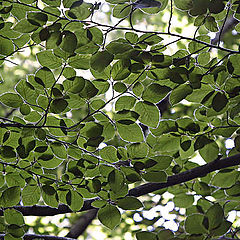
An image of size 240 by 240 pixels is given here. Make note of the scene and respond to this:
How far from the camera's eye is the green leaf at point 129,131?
1.29m

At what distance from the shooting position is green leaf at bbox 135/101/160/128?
127 centimetres

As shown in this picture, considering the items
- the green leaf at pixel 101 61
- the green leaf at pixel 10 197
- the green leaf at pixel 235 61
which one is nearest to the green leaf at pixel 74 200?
the green leaf at pixel 10 197

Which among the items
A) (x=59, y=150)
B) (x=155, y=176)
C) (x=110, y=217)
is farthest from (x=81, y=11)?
(x=110, y=217)

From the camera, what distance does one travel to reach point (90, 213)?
3330 mm

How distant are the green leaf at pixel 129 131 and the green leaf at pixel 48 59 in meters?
0.32

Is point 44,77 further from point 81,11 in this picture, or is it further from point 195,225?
point 195,225

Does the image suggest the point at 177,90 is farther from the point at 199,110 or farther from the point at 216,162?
the point at 216,162

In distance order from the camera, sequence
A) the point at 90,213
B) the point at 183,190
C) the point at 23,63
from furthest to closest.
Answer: the point at 23,63 < the point at 90,213 < the point at 183,190

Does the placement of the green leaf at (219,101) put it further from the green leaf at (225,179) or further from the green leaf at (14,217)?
the green leaf at (14,217)

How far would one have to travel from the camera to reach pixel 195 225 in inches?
49.2

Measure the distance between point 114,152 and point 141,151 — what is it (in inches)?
4.6

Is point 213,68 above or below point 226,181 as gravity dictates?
above

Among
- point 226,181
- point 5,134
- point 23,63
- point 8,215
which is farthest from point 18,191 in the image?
point 23,63

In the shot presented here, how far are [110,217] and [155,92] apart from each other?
0.53 m
